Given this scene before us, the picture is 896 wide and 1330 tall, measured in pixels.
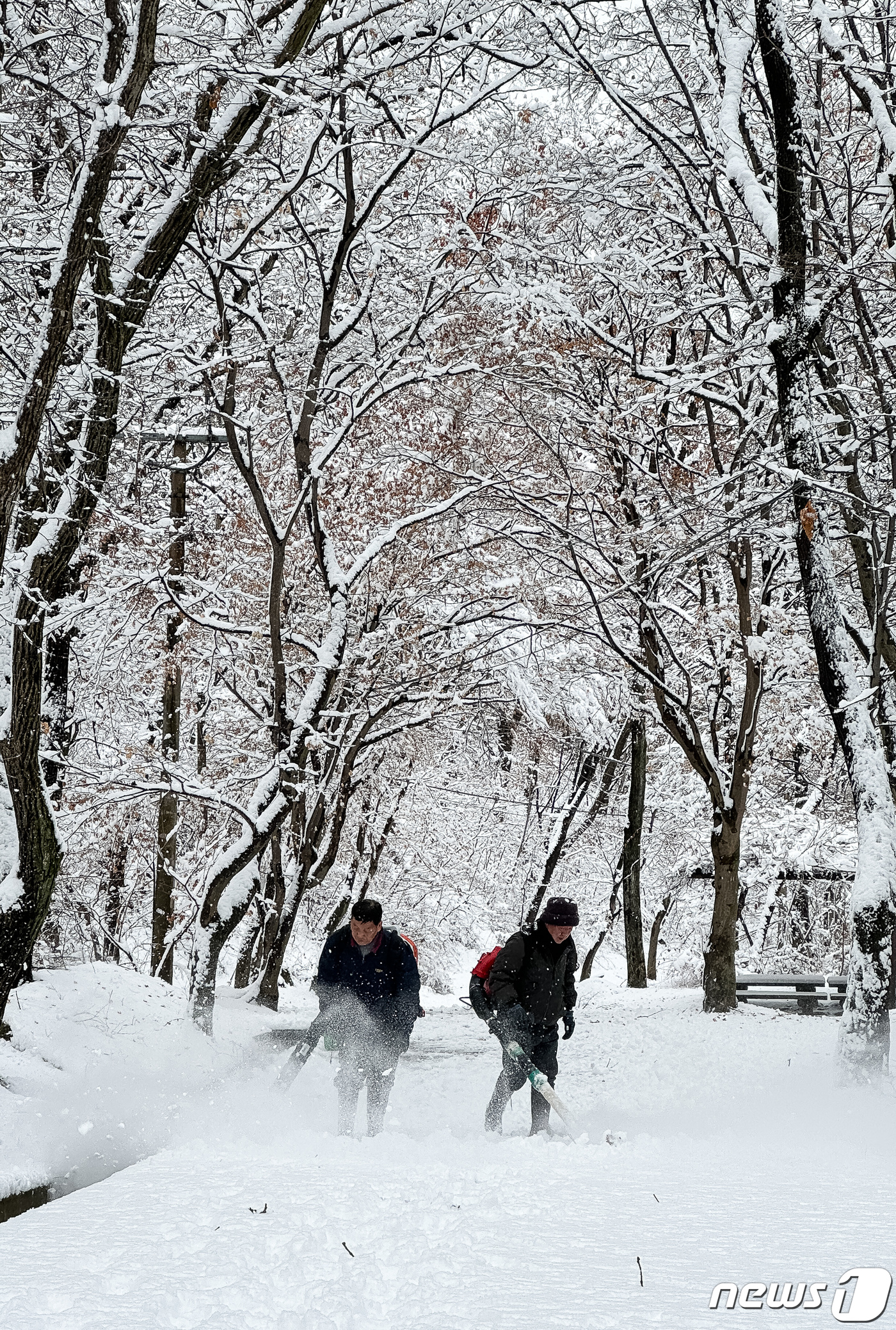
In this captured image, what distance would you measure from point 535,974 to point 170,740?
29.9 ft

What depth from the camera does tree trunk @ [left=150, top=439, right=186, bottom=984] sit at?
48.8 ft

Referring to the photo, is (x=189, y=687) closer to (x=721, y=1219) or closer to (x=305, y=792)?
(x=305, y=792)

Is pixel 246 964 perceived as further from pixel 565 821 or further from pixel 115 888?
pixel 565 821

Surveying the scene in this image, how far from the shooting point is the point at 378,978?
7.57m

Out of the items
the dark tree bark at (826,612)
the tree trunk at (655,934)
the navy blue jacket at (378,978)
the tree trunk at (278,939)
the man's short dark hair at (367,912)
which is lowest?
the tree trunk at (655,934)

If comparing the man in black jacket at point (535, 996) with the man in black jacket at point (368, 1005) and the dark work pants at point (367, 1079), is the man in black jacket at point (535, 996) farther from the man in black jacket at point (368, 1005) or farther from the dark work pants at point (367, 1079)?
the dark work pants at point (367, 1079)

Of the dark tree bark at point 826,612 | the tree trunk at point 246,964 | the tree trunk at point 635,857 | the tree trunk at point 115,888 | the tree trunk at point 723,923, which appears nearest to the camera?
the dark tree bark at point 826,612

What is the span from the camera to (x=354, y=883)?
2359 centimetres

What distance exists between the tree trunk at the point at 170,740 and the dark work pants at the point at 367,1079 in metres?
6.84

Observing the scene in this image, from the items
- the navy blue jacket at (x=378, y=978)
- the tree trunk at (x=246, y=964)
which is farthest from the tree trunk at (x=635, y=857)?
the navy blue jacket at (x=378, y=978)

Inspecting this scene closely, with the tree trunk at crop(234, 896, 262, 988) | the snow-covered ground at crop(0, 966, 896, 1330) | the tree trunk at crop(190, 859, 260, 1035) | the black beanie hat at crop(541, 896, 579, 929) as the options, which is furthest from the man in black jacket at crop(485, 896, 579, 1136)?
the tree trunk at crop(234, 896, 262, 988)

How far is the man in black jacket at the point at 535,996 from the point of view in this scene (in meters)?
Answer: 7.50

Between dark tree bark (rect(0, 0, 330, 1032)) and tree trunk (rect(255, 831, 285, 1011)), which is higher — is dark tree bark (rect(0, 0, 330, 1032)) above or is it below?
above

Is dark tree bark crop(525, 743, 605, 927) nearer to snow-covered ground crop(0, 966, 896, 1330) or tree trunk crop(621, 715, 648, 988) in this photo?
tree trunk crop(621, 715, 648, 988)
